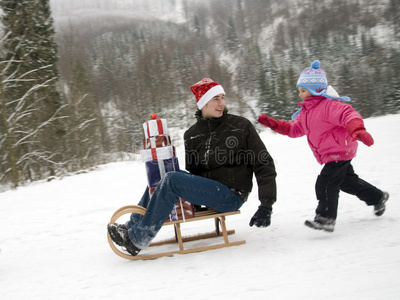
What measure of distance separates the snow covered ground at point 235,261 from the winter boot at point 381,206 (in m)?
0.06

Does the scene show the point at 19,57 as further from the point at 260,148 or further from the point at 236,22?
the point at 236,22

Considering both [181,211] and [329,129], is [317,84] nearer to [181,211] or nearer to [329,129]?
[329,129]

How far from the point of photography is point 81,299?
2152 mm

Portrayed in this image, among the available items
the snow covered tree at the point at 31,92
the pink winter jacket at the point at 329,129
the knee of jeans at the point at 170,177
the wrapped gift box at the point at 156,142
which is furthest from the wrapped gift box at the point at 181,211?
the snow covered tree at the point at 31,92

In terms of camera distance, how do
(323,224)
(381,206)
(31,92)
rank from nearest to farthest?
1. (323,224)
2. (381,206)
3. (31,92)

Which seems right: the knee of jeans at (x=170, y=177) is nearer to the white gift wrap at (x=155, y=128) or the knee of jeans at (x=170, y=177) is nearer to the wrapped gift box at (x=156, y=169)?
the wrapped gift box at (x=156, y=169)

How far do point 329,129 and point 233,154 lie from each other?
875 millimetres

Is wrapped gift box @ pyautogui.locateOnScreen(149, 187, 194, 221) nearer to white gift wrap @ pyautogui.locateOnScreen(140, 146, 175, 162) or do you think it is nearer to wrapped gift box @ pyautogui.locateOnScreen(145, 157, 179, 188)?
wrapped gift box @ pyautogui.locateOnScreen(145, 157, 179, 188)

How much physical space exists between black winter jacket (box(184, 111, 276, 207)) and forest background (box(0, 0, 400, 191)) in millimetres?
9612

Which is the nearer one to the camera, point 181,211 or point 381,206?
point 181,211

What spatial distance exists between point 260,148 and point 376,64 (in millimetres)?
56891

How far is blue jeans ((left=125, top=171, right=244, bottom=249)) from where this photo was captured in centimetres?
268

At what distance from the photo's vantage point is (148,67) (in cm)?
4344

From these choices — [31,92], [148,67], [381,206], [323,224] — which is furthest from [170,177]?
[148,67]
